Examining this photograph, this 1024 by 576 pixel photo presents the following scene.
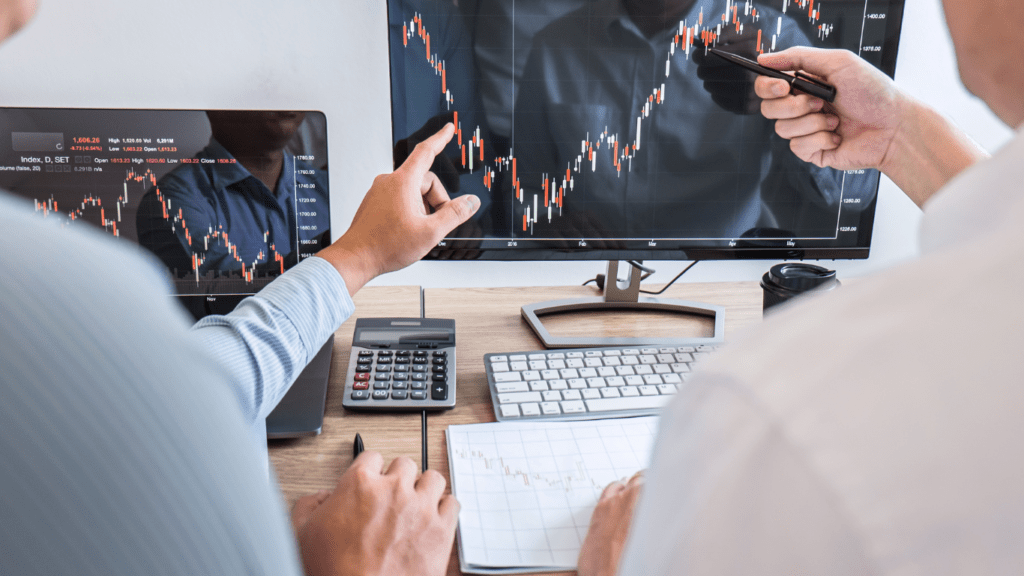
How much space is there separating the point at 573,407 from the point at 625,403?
0.06m

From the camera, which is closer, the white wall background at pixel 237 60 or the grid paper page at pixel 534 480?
the grid paper page at pixel 534 480

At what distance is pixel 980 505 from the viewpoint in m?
0.18

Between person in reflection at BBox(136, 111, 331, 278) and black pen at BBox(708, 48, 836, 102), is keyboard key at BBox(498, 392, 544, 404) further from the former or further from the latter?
black pen at BBox(708, 48, 836, 102)

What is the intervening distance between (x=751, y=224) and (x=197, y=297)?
0.78 meters

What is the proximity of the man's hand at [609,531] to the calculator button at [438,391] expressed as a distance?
0.84 feet

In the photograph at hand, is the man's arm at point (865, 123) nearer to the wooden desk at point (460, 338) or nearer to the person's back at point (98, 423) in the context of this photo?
the wooden desk at point (460, 338)

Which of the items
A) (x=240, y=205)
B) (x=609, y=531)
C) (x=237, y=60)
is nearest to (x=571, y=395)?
(x=609, y=531)

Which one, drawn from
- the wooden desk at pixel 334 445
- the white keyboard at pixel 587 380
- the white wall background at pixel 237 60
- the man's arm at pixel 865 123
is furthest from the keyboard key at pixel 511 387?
the white wall background at pixel 237 60

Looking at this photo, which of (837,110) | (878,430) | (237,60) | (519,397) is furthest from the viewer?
(237,60)

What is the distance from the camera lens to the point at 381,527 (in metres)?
0.55

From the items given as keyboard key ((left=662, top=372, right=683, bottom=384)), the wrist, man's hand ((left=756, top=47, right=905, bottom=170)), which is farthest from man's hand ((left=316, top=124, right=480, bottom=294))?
man's hand ((left=756, top=47, right=905, bottom=170))

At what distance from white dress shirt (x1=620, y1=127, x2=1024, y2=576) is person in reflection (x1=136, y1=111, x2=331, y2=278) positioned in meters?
0.73

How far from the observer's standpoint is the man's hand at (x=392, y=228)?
75cm

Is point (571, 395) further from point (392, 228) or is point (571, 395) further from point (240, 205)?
point (240, 205)
